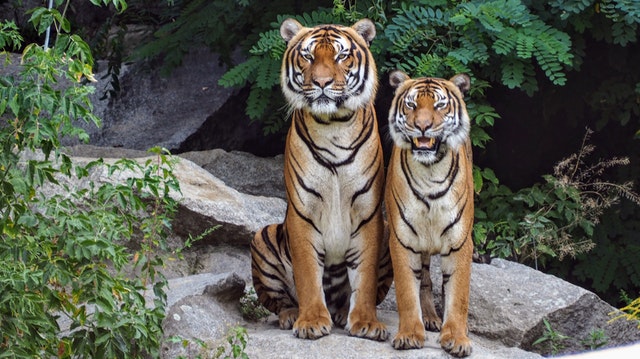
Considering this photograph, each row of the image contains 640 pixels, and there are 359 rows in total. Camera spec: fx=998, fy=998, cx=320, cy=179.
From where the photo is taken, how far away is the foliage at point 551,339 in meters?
5.91

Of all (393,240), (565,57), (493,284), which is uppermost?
(565,57)

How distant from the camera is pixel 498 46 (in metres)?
6.65

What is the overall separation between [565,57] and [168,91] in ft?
14.4

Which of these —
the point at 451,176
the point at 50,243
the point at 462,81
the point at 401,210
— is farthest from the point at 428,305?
the point at 50,243

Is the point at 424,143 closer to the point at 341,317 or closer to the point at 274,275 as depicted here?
the point at 341,317

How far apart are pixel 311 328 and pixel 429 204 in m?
0.90

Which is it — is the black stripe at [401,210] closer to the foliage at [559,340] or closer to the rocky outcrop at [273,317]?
the rocky outcrop at [273,317]

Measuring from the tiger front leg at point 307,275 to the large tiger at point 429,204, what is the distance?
1.48 ft

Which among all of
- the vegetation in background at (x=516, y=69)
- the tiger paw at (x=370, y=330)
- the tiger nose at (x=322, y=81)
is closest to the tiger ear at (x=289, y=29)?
the tiger nose at (x=322, y=81)

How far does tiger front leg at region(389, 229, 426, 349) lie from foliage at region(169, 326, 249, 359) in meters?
0.79

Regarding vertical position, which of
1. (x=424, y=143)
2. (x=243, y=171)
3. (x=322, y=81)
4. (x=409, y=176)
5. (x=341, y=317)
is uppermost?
(x=322, y=81)

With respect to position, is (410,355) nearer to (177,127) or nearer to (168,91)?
(177,127)

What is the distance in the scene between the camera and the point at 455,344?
16.6 ft

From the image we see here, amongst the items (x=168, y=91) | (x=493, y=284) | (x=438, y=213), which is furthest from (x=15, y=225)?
(x=168, y=91)
